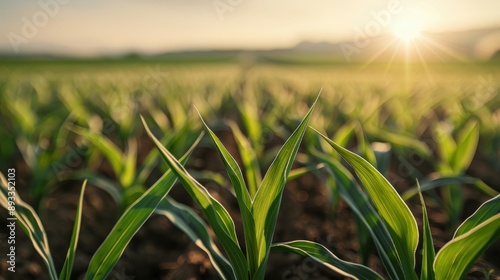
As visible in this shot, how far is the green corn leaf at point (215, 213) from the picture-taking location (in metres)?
1.02

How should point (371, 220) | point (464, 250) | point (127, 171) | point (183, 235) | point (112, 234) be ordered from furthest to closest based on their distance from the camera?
point (183, 235), point (127, 171), point (371, 220), point (112, 234), point (464, 250)

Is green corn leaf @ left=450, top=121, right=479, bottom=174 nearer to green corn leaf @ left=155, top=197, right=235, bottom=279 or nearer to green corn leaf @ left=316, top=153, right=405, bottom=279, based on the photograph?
green corn leaf @ left=316, top=153, right=405, bottom=279

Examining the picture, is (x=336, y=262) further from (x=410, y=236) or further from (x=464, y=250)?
(x=464, y=250)

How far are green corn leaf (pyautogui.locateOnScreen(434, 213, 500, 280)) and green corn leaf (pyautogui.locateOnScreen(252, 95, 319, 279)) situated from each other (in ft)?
1.27

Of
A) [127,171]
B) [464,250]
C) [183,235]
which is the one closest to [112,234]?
[464,250]

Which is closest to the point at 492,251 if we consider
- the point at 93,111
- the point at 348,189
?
the point at 348,189

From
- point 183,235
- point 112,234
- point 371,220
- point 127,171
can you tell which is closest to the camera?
point 112,234

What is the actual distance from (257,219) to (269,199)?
63mm

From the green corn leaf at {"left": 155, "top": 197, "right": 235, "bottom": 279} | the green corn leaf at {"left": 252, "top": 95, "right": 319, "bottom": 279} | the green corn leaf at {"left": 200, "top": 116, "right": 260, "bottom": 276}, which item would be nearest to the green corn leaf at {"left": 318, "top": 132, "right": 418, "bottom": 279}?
the green corn leaf at {"left": 252, "top": 95, "right": 319, "bottom": 279}

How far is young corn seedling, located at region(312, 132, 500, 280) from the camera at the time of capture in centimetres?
97

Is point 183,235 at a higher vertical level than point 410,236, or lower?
lower

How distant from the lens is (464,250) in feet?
3.24

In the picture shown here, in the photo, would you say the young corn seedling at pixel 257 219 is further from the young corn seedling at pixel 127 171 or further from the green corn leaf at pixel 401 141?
the green corn leaf at pixel 401 141

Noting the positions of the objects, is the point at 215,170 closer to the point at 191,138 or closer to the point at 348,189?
the point at 191,138
